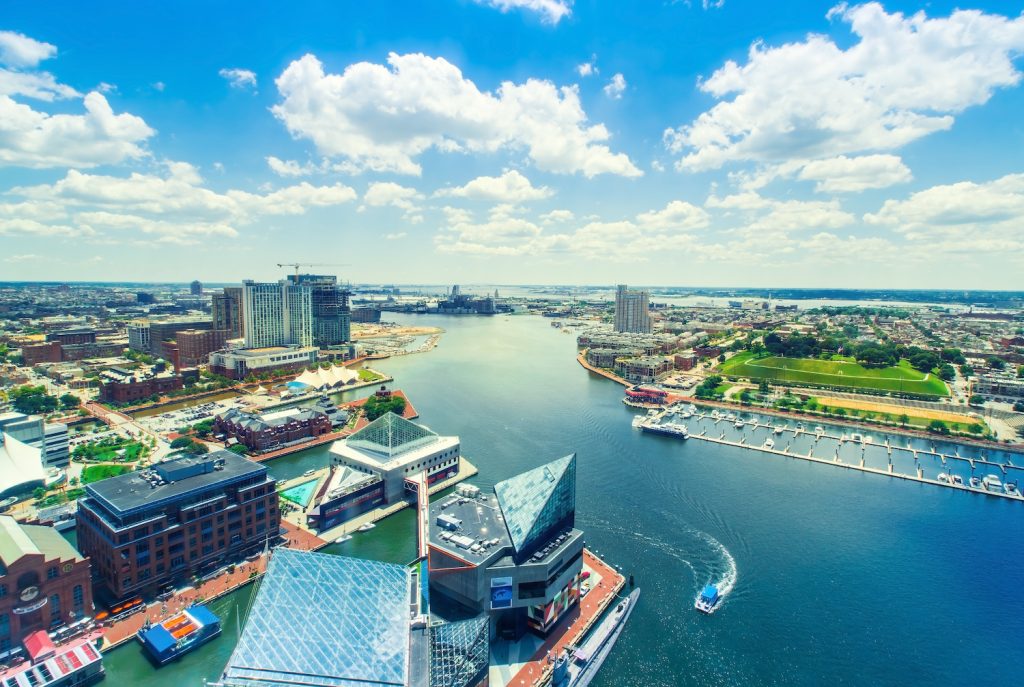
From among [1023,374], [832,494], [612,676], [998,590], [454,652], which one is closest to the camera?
[454,652]

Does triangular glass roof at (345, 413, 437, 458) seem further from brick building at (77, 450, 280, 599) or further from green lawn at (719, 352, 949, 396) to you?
green lawn at (719, 352, 949, 396)

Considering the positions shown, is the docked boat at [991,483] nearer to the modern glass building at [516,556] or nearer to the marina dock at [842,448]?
the marina dock at [842,448]

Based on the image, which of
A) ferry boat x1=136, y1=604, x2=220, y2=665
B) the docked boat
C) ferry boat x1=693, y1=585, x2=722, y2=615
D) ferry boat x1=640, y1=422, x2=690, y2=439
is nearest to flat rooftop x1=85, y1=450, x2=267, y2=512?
ferry boat x1=136, y1=604, x2=220, y2=665

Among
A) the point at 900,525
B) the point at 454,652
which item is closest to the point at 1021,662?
the point at 900,525

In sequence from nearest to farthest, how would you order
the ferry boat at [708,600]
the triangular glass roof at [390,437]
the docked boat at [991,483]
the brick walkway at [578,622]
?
the brick walkway at [578,622]
the ferry boat at [708,600]
the triangular glass roof at [390,437]
the docked boat at [991,483]

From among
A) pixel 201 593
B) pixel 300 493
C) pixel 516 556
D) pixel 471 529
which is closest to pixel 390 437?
pixel 300 493

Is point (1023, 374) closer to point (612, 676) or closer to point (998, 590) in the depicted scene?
point (998, 590)

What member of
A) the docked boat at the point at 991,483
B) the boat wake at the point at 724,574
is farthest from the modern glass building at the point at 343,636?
the docked boat at the point at 991,483
